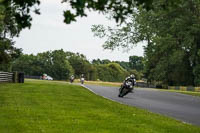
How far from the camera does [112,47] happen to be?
49.0 metres

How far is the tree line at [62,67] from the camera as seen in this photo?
124m

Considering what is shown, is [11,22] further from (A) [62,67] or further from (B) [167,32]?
(A) [62,67]

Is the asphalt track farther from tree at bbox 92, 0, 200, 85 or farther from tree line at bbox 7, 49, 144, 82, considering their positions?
tree line at bbox 7, 49, 144, 82

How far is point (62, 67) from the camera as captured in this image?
123 m

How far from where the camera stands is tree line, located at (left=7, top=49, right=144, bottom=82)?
124 metres

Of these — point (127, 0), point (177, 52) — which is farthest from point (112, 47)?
point (127, 0)

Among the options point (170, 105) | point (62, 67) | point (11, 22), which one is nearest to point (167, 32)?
point (11, 22)

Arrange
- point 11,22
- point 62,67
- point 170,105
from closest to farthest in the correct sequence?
point 170,105 → point 11,22 → point 62,67

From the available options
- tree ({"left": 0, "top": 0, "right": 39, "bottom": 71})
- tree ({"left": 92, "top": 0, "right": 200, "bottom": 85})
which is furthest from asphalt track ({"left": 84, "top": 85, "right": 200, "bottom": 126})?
tree ({"left": 92, "top": 0, "right": 200, "bottom": 85})

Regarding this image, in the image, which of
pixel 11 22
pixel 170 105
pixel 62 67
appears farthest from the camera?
pixel 62 67

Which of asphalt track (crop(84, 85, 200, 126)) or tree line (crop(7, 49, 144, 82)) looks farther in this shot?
tree line (crop(7, 49, 144, 82))

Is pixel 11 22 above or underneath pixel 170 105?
above

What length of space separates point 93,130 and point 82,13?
4.64 meters

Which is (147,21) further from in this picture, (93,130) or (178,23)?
(93,130)
